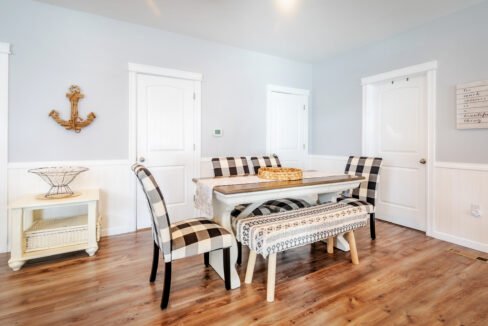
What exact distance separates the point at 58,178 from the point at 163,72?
1685 mm

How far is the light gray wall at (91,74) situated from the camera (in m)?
2.59

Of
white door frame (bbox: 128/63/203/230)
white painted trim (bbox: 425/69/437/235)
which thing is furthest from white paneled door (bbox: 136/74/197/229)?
white painted trim (bbox: 425/69/437/235)

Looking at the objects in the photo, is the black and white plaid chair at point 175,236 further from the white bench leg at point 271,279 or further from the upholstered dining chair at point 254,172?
the upholstered dining chair at point 254,172

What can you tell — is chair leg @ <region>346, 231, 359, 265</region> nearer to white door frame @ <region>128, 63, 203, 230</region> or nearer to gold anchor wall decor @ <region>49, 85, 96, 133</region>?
white door frame @ <region>128, 63, 203, 230</region>

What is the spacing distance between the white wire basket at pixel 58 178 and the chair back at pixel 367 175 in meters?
2.99

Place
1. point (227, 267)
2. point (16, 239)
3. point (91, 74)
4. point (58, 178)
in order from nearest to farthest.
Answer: point (227, 267), point (16, 239), point (58, 178), point (91, 74)

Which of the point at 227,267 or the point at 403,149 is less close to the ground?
the point at 403,149

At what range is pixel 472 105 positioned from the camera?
266 centimetres

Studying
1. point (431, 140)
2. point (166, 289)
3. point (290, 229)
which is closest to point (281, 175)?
point (290, 229)

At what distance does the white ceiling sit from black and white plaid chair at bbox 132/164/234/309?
1964 mm

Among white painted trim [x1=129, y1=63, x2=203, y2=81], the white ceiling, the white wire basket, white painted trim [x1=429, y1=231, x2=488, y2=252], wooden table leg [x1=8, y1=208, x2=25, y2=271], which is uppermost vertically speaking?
the white ceiling

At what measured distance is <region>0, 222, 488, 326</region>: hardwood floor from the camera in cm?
161

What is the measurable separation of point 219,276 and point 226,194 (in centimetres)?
76

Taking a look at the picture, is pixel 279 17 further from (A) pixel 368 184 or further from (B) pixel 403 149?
(B) pixel 403 149
